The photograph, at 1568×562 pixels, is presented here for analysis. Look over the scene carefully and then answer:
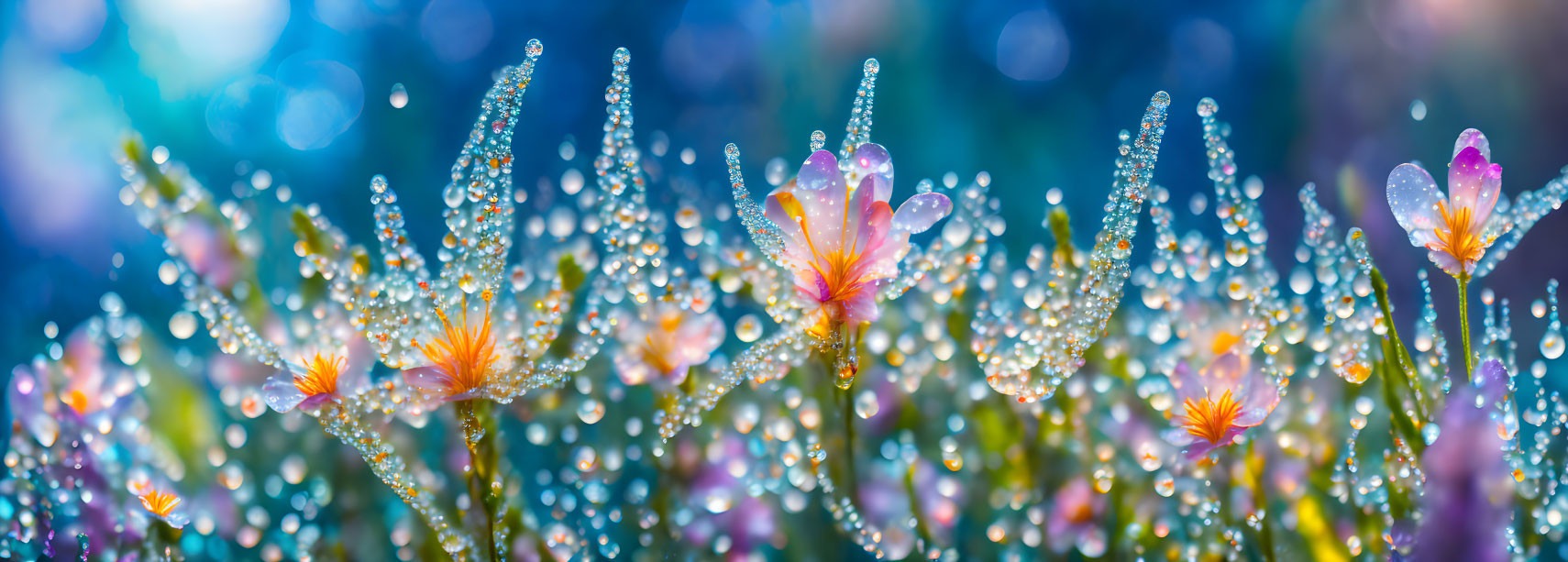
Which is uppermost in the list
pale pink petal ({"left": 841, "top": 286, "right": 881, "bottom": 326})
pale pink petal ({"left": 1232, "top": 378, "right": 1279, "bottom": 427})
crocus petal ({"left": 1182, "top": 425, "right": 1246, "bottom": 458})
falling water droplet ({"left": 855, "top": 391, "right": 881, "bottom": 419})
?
pale pink petal ({"left": 841, "top": 286, "right": 881, "bottom": 326})

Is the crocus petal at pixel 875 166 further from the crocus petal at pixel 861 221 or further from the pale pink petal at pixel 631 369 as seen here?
the pale pink petal at pixel 631 369

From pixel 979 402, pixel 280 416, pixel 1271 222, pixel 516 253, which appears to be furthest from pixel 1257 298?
pixel 280 416

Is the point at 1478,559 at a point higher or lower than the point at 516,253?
lower

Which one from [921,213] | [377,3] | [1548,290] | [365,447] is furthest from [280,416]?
[1548,290]

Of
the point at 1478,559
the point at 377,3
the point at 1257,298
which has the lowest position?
the point at 1478,559

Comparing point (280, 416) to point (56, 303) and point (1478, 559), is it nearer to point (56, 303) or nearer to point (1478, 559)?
point (56, 303)

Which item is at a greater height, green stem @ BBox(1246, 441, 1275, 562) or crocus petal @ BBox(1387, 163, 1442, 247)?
crocus petal @ BBox(1387, 163, 1442, 247)

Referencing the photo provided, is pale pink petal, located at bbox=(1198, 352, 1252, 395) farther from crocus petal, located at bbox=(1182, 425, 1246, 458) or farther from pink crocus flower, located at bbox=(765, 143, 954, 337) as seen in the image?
pink crocus flower, located at bbox=(765, 143, 954, 337)

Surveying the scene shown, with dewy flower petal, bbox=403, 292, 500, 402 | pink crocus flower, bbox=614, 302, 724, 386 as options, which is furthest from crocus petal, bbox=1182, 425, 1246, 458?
dewy flower petal, bbox=403, 292, 500, 402
